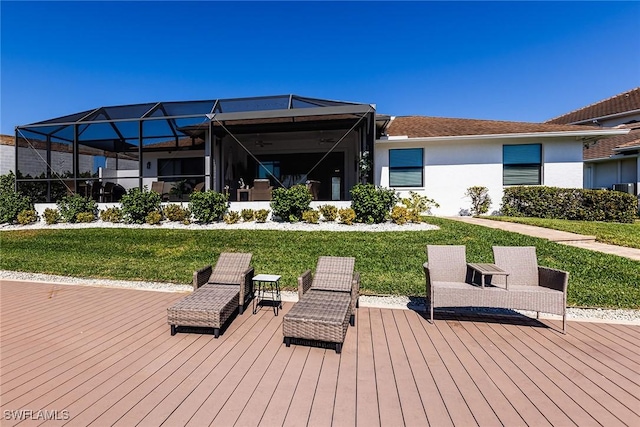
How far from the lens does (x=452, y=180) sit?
1262 centimetres

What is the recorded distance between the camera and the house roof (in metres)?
21.8

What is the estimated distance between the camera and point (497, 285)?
465 centimetres

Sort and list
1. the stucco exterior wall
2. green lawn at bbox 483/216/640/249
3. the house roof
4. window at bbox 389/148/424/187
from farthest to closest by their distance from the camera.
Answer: the house roof, window at bbox 389/148/424/187, the stucco exterior wall, green lawn at bbox 483/216/640/249

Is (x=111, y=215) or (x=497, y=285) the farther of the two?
(x=111, y=215)

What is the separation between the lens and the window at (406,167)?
12781 millimetres

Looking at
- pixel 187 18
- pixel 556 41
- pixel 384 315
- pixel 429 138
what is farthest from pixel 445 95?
pixel 384 315

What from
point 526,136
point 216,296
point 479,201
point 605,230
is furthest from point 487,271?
point 526,136

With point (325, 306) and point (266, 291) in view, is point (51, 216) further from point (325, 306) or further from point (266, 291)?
point (325, 306)

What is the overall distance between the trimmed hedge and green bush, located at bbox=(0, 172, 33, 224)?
18.7 m

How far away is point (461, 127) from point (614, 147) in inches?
390

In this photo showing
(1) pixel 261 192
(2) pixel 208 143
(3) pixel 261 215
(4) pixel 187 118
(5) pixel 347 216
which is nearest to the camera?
(5) pixel 347 216

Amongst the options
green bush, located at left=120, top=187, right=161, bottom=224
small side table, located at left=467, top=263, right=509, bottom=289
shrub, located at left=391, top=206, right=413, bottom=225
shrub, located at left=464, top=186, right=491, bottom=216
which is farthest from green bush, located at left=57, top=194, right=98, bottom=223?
shrub, located at left=464, top=186, right=491, bottom=216

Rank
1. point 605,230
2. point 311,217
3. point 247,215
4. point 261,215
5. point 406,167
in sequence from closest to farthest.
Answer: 1. point 605,230
2. point 311,217
3. point 261,215
4. point 247,215
5. point 406,167

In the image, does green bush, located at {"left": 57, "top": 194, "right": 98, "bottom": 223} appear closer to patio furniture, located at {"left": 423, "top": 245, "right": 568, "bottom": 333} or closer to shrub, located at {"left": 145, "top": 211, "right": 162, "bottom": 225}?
shrub, located at {"left": 145, "top": 211, "right": 162, "bottom": 225}
